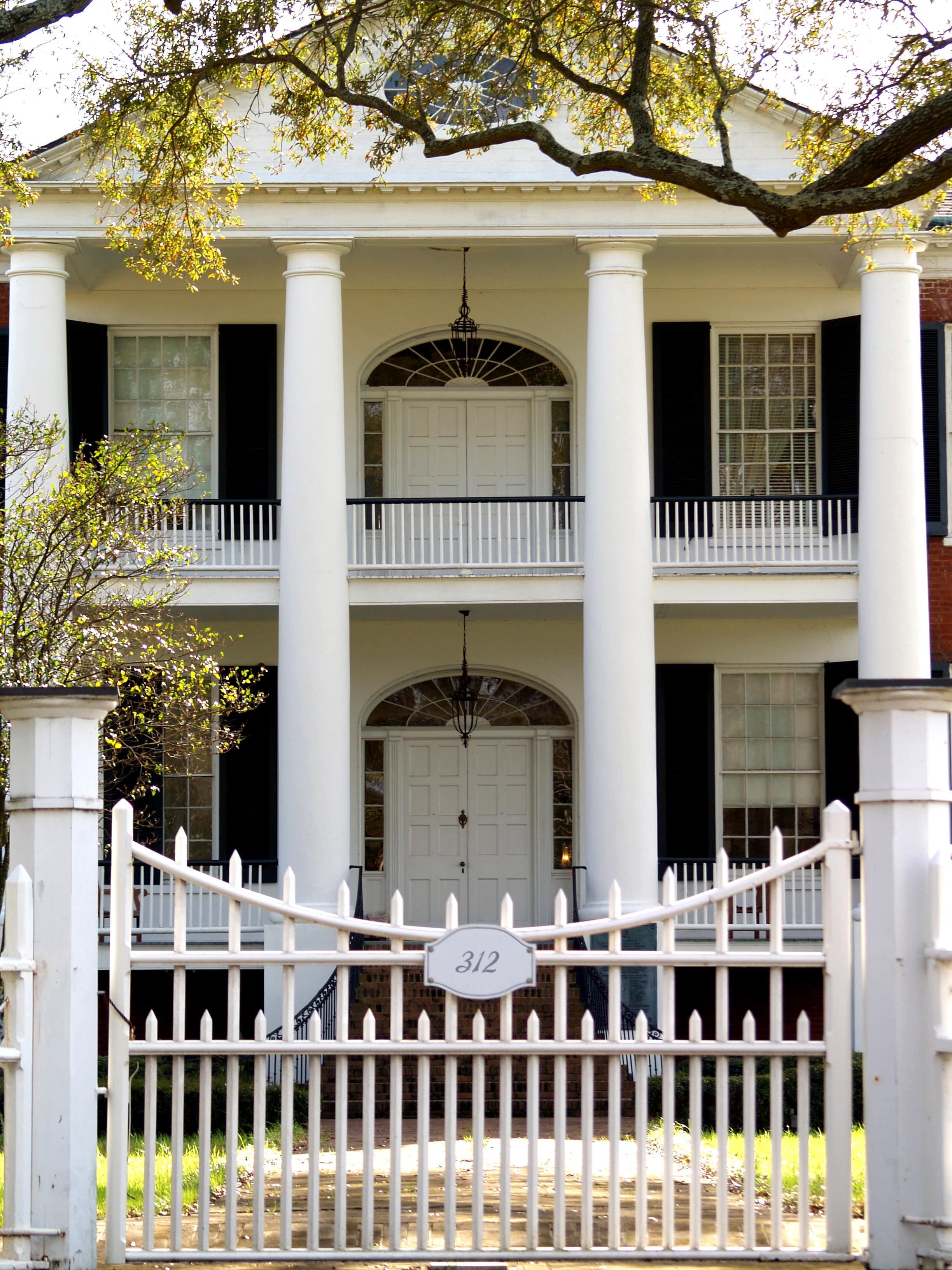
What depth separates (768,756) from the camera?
60.1 ft

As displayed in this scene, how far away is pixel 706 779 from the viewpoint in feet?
58.0

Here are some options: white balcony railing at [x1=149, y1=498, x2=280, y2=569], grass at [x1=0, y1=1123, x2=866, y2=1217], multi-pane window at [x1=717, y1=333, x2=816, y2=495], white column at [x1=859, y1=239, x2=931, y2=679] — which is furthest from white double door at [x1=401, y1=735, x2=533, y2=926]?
grass at [x1=0, y1=1123, x2=866, y2=1217]

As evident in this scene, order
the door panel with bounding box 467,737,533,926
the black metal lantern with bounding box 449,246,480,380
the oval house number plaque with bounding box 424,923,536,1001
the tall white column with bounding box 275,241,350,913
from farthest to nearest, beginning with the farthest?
1. the door panel with bounding box 467,737,533,926
2. the black metal lantern with bounding box 449,246,480,380
3. the tall white column with bounding box 275,241,350,913
4. the oval house number plaque with bounding box 424,923,536,1001

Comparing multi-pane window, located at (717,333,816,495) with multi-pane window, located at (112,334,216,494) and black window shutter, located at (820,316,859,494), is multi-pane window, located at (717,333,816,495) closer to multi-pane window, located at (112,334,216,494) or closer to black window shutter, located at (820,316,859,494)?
black window shutter, located at (820,316,859,494)

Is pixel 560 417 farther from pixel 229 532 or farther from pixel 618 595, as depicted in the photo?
pixel 229 532

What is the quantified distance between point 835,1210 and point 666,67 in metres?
8.68

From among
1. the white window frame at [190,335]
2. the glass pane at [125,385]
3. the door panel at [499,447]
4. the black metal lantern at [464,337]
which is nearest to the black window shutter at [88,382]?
the white window frame at [190,335]

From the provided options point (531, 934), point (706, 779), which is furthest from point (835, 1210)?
point (706, 779)

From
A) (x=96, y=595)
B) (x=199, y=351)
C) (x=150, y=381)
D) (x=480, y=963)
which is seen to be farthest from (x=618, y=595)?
(x=480, y=963)

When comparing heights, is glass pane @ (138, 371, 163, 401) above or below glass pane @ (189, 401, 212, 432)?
above

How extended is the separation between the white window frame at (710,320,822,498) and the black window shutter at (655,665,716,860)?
2.62 meters

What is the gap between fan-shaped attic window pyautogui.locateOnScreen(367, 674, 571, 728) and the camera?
746 inches

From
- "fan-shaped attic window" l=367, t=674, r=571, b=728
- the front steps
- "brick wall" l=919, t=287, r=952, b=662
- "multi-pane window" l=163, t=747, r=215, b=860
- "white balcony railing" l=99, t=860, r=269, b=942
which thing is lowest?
the front steps

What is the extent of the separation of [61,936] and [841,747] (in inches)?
507
